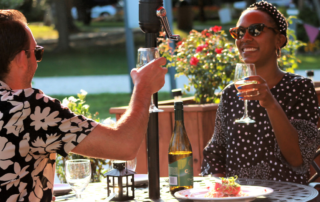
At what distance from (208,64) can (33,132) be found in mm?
2889

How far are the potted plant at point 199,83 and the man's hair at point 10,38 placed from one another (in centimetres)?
205

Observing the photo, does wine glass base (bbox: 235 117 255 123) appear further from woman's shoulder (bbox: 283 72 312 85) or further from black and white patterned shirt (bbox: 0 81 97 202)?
black and white patterned shirt (bbox: 0 81 97 202)

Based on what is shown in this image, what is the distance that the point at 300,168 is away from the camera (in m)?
2.27

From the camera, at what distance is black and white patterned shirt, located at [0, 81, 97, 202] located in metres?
1.44

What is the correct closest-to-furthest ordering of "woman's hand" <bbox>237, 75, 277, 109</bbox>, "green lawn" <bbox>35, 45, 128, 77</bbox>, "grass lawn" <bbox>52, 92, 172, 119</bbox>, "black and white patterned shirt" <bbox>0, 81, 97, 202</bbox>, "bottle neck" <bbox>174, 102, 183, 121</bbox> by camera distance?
1. "black and white patterned shirt" <bbox>0, 81, 97, 202</bbox>
2. "bottle neck" <bbox>174, 102, 183, 121</bbox>
3. "woman's hand" <bbox>237, 75, 277, 109</bbox>
4. "grass lawn" <bbox>52, 92, 172, 119</bbox>
5. "green lawn" <bbox>35, 45, 128, 77</bbox>

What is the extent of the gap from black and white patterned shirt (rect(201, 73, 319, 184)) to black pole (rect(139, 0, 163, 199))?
649mm

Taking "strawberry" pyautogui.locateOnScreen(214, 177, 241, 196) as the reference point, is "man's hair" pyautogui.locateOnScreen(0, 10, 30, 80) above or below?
above

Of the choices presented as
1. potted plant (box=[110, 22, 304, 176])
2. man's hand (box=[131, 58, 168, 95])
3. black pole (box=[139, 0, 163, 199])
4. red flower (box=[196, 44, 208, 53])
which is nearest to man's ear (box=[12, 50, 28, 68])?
man's hand (box=[131, 58, 168, 95])

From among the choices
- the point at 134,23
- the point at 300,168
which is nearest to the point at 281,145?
the point at 300,168

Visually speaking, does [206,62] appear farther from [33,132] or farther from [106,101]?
[106,101]

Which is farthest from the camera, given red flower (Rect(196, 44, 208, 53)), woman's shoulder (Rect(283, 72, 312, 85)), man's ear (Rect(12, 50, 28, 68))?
red flower (Rect(196, 44, 208, 53))

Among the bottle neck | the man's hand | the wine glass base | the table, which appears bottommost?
the table

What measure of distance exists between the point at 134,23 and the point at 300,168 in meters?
5.57

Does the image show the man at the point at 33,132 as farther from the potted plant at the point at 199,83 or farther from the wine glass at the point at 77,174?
the potted plant at the point at 199,83
